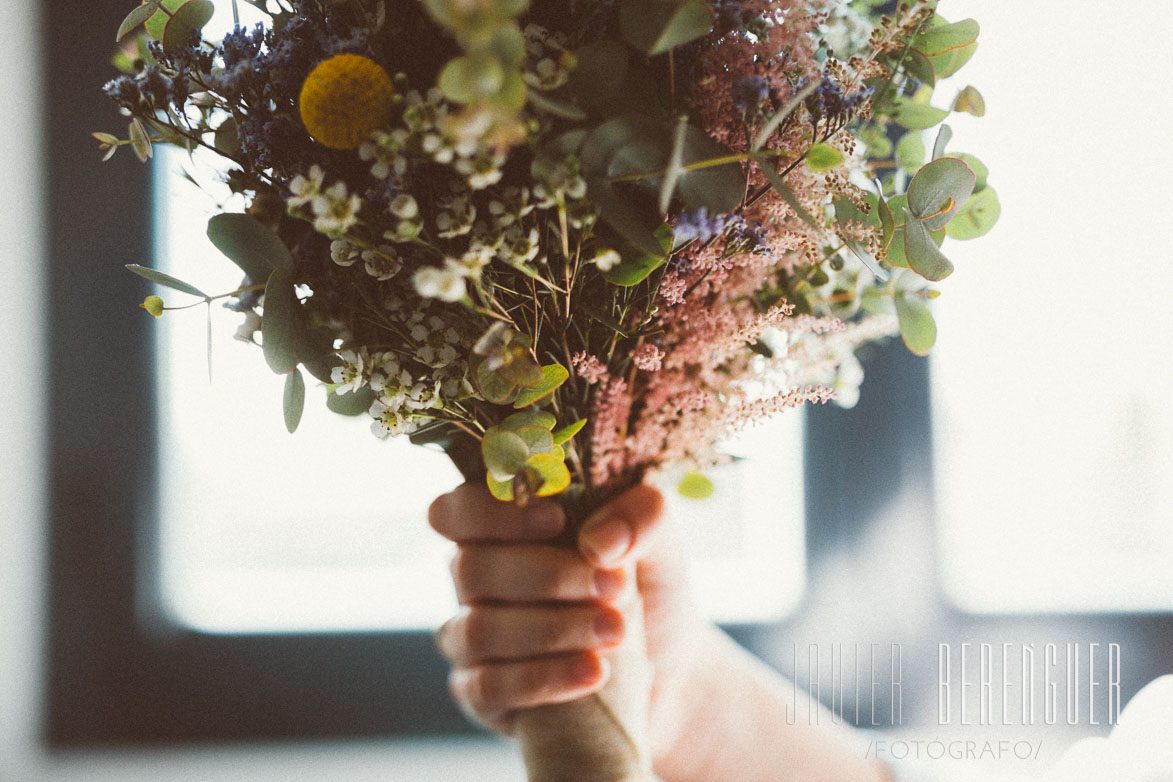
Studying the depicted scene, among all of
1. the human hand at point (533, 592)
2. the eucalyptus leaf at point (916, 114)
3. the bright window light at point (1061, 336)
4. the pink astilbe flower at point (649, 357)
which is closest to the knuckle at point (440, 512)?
the human hand at point (533, 592)

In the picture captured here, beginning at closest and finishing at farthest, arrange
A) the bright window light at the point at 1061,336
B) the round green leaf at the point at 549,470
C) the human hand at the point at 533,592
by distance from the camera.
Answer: the round green leaf at the point at 549,470 < the human hand at the point at 533,592 < the bright window light at the point at 1061,336

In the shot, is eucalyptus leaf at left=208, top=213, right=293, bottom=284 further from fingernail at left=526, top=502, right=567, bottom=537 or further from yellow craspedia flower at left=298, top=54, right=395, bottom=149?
fingernail at left=526, top=502, right=567, bottom=537

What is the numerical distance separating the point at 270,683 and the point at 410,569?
12.1 inches

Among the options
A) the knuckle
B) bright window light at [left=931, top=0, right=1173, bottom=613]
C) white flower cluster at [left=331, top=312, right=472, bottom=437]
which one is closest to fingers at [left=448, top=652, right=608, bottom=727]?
the knuckle

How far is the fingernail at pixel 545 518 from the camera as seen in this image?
509 mm

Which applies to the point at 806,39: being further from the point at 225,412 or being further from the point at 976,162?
the point at 225,412

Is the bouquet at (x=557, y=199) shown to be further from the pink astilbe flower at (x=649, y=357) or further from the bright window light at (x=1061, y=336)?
the bright window light at (x=1061, y=336)

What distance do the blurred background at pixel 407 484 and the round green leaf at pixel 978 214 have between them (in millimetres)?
659

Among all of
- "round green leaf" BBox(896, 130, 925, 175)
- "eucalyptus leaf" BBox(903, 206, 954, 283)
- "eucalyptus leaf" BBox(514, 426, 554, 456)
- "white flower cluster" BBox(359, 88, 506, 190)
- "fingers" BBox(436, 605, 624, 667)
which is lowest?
"fingers" BBox(436, 605, 624, 667)

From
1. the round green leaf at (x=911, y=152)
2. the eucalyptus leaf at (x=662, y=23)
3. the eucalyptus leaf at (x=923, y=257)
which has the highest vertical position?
the round green leaf at (x=911, y=152)

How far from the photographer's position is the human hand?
0.49 meters

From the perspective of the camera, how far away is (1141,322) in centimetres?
109

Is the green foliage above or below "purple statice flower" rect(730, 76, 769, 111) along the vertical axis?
below

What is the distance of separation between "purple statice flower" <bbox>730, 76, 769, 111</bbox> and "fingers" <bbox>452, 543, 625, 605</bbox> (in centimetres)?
34
